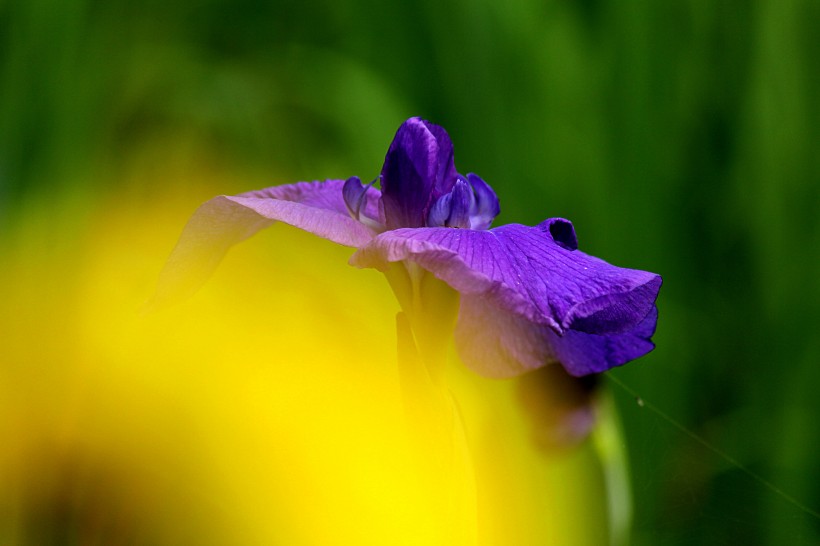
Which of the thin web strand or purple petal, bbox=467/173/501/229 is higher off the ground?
purple petal, bbox=467/173/501/229

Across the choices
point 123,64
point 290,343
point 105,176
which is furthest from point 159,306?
point 123,64

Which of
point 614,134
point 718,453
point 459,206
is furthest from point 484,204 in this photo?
point 614,134

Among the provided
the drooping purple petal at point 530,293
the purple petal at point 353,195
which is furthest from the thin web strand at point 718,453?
the purple petal at point 353,195

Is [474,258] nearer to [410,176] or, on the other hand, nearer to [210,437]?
[410,176]

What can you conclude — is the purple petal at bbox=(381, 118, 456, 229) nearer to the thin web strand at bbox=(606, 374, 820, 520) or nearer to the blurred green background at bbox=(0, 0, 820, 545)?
the thin web strand at bbox=(606, 374, 820, 520)

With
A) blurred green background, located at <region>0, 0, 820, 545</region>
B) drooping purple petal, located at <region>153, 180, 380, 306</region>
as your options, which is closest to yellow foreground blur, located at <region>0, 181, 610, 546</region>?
drooping purple petal, located at <region>153, 180, 380, 306</region>

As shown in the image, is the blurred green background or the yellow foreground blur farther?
the blurred green background

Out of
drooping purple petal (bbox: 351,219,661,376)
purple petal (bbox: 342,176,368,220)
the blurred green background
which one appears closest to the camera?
drooping purple petal (bbox: 351,219,661,376)
